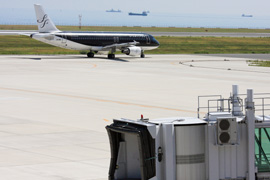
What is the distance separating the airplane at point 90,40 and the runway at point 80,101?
525 cm

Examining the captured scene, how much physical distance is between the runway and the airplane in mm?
5248

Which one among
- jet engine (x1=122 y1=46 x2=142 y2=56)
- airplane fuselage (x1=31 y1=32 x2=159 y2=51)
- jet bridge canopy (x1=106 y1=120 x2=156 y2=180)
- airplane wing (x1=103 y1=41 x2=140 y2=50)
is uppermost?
airplane fuselage (x1=31 y1=32 x2=159 y2=51)

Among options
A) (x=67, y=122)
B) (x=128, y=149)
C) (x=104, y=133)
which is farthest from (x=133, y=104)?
(x=128, y=149)

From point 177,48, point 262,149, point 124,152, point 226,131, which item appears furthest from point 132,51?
point 226,131

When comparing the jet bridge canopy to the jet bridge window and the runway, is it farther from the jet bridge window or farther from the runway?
the runway

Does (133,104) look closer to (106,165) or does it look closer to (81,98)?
(81,98)

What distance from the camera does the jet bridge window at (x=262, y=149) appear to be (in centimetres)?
1488

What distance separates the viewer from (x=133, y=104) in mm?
42500

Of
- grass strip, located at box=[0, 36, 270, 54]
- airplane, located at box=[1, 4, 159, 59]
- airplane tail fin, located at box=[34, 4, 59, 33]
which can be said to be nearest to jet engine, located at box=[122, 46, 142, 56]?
airplane, located at box=[1, 4, 159, 59]

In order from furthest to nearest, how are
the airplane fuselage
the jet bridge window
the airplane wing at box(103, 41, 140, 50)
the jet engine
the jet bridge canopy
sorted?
1. the jet engine
2. the airplane wing at box(103, 41, 140, 50)
3. the airplane fuselage
4. the jet bridge canopy
5. the jet bridge window

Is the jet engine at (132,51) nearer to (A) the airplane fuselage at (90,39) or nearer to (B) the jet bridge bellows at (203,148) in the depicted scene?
(A) the airplane fuselage at (90,39)

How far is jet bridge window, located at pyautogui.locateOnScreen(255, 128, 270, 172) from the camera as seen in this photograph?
1488 centimetres

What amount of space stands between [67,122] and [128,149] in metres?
18.9

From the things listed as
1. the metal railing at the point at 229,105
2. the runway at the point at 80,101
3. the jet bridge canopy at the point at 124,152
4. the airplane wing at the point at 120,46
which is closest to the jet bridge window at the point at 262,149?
the metal railing at the point at 229,105
